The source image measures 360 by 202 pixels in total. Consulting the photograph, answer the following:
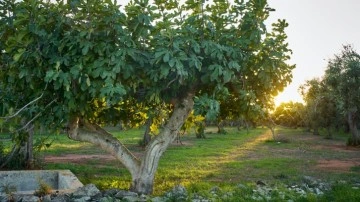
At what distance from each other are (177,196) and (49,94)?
→ 443 centimetres

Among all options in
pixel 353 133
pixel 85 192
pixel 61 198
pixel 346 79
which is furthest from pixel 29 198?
pixel 353 133

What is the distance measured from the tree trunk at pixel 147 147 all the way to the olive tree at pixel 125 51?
417mm

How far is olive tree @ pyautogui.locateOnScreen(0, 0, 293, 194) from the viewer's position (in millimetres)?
9938

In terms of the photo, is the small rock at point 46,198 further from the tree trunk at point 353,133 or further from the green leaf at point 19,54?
the tree trunk at point 353,133

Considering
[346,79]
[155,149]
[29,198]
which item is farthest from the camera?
[346,79]

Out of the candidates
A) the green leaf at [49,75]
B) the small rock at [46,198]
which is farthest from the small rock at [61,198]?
the green leaf at [49,75]

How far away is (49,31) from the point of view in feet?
35.4

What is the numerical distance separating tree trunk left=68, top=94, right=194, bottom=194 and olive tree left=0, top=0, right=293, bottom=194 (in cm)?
42

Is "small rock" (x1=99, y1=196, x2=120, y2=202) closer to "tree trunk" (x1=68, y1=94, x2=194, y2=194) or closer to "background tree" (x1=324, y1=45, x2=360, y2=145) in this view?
"tree trunk" (x1=68, y1=94, x2=194, y2=194)

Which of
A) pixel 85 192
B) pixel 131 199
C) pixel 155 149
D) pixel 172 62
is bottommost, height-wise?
pixel 131 199

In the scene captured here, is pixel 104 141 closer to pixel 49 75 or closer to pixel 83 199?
pixel 83 199

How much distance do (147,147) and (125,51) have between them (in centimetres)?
386

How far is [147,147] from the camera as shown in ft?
41.5

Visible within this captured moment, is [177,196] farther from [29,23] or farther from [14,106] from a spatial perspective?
[29,23]
